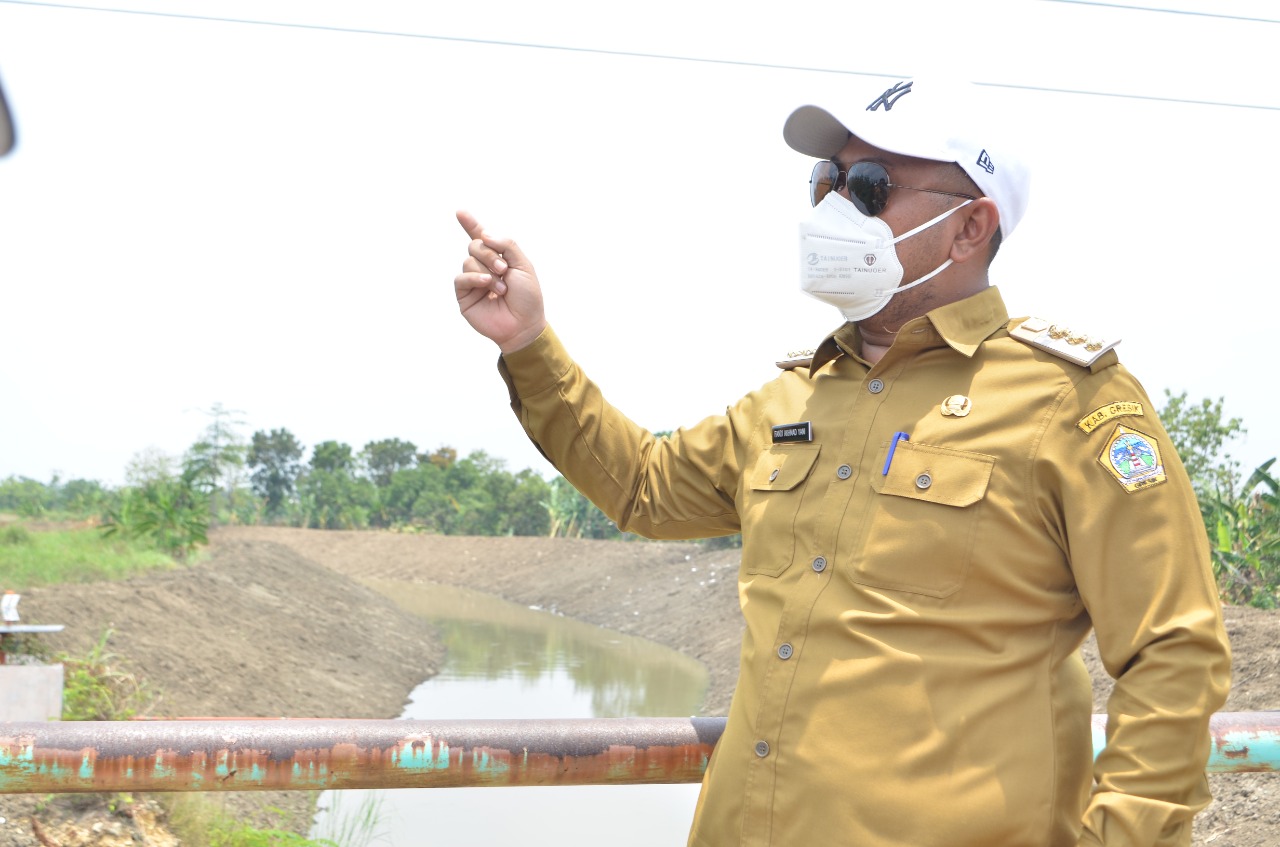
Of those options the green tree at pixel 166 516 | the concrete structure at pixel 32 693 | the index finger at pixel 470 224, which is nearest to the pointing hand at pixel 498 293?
the index finger at pixel 470 224

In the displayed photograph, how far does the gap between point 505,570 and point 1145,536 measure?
35.4 metres

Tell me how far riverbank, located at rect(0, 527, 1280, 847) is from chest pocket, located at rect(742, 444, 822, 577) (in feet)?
15.3

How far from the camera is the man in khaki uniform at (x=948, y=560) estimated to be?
5.18ft

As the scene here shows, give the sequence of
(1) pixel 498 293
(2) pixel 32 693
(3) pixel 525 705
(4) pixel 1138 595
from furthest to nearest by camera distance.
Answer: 1. (3) pixel 525 705
2. (2) pixel 32 693
3. (1) pixel 498 293
4. (4) pixel 1138 595

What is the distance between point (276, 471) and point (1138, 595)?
51407 millimetres

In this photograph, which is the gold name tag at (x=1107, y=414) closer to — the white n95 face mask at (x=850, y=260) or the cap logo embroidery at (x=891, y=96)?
the white n95 face mask at (x=850, y=260)

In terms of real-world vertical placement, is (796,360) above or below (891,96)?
below

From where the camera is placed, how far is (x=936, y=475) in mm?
1728

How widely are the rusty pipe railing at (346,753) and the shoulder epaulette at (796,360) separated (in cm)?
66

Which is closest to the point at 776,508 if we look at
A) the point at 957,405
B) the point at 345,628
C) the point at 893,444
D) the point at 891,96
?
the point at 893,444

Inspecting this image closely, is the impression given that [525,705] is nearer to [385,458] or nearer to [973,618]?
[973,618]

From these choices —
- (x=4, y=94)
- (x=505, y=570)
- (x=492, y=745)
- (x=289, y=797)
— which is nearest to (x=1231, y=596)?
(x=289, y=797)

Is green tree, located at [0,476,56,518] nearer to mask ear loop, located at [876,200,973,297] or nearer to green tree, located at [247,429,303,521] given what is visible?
green tree, located at [247,429,303,521]

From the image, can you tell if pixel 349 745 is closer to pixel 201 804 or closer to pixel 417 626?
pixel 201 804
